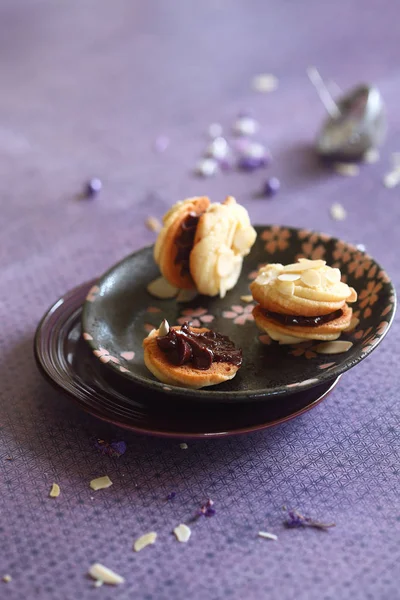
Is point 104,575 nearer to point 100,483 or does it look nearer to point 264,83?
point 100,483

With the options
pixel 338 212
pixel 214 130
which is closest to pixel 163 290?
pixel 338 212

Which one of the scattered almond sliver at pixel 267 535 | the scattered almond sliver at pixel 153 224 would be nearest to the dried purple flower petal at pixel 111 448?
the scattered almond sliver at pixel 267 535

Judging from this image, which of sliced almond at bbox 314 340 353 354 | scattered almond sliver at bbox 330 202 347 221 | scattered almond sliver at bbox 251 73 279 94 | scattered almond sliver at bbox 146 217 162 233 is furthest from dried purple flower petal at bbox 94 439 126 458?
scattered almond sliver at bbox 251 73 279 94

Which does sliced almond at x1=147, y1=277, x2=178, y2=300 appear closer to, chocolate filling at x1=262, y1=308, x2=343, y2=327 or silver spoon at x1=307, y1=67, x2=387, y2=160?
chocolate filling at x1=262, y1=308, x2=343, y2=327

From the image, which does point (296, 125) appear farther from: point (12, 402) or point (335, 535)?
point (335, 535)

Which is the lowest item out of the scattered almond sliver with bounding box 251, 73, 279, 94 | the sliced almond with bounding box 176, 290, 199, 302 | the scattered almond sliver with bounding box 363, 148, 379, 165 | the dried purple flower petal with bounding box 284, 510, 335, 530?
the scattered almond sliver with bounding box 251, 73, 279, 94

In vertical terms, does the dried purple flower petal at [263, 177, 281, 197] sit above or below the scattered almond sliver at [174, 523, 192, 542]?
below
